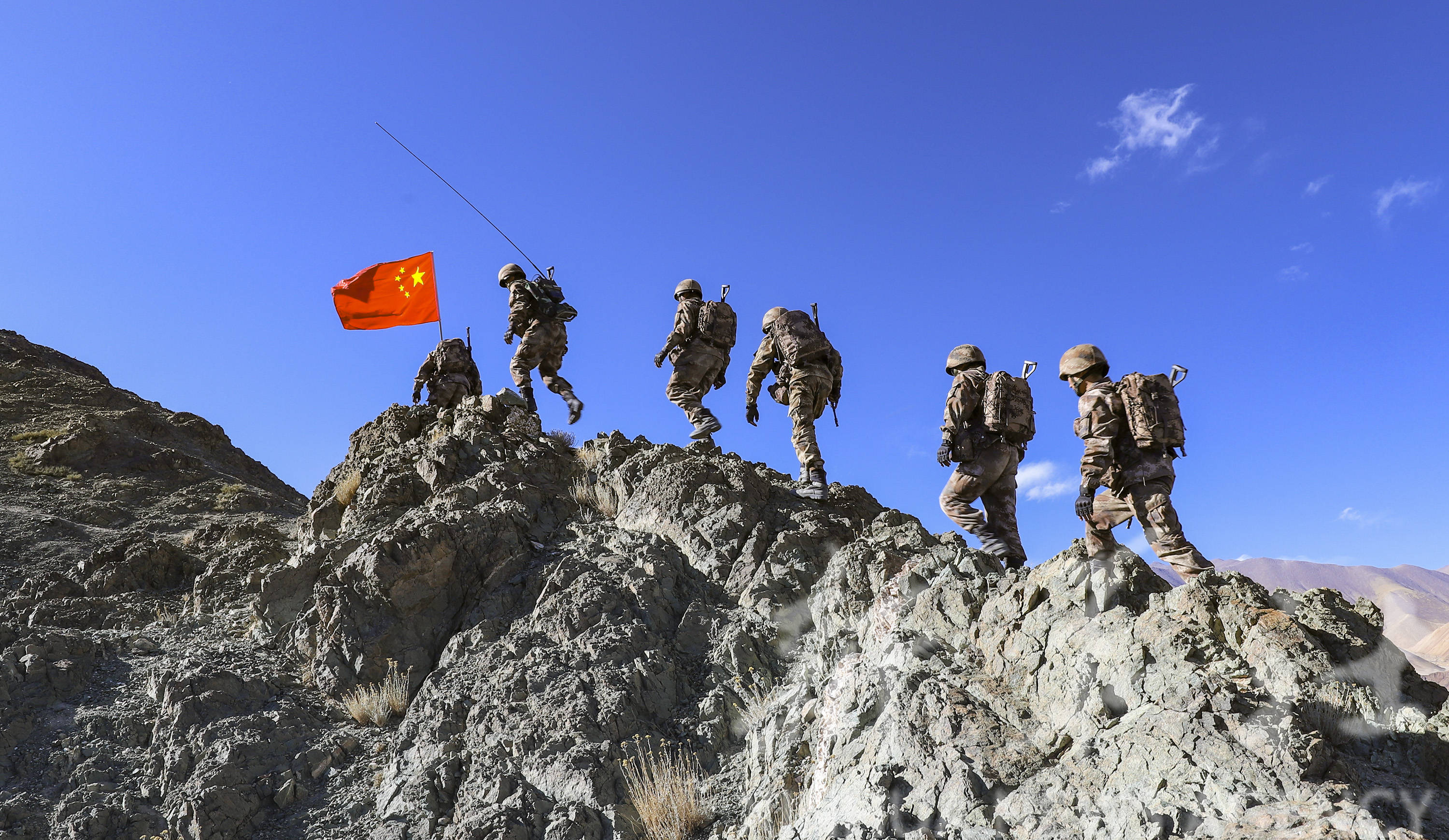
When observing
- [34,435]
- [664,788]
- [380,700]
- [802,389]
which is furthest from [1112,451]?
[34,435]

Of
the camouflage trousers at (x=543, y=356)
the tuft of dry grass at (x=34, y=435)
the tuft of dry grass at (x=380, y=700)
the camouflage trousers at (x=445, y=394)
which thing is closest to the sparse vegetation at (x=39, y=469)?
the tuft of dry grass at (x=34, y=435)

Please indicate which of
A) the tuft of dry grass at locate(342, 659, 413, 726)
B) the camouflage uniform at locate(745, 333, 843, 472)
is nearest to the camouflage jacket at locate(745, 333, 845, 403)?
the camouflage uniform at locate(745, 333, 843, 472)

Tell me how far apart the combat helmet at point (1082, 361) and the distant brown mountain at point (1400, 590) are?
1.82m

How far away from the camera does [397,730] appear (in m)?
7.07

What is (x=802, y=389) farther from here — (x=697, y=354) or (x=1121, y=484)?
(x=1121, y=484)

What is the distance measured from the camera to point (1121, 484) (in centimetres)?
767

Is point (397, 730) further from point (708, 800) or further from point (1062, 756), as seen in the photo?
point (1062, 756)

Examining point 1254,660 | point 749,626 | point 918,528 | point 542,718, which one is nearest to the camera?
point 1254,660

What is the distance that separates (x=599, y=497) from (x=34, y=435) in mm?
10690

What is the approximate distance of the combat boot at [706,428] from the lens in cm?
1146

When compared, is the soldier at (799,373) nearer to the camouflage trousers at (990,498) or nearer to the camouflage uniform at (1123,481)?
the camouflage trousers at (990,498)

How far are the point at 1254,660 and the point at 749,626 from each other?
3.53 m

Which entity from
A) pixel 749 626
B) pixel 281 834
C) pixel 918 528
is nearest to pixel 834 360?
pixel 918 528

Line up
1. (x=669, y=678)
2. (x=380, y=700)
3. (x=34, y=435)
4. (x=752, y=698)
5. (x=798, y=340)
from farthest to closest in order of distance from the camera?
(x=34, y=435) < (x=798, y=340) < (x=380, y=700) < (x=669, y=678) < (x=752, y=698)
